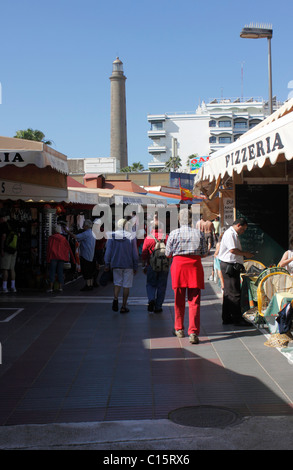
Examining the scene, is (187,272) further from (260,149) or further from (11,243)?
(11,243)

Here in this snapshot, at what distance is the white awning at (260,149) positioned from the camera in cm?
570

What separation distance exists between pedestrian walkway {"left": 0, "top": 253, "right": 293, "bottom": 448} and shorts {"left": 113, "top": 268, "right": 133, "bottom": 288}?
59 cm

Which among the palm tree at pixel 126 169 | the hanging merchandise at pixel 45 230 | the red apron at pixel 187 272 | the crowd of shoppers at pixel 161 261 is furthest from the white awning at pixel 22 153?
the palm tree at pixel 126 169

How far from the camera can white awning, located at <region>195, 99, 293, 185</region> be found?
224 inches

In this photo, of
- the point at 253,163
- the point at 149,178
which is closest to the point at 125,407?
the point at 253,163

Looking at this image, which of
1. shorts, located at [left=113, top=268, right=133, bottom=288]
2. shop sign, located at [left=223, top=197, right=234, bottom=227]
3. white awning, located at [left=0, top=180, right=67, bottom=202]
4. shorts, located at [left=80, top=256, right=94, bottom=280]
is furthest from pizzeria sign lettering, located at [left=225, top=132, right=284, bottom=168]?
shorts, located at [left=80, top=256, right=94, bottom=280]

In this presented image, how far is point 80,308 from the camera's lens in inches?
399

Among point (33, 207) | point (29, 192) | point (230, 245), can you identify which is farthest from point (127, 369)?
point (33, 207)

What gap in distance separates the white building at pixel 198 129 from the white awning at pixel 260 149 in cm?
11391

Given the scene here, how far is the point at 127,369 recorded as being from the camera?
19.8 feet

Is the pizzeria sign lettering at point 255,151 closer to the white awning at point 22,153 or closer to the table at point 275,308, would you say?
the table at point 275,308

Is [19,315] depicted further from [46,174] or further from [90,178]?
[90,178]

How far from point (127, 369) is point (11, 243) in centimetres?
637
